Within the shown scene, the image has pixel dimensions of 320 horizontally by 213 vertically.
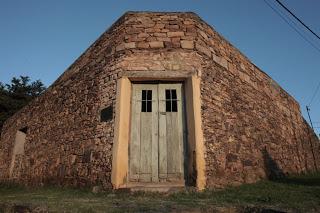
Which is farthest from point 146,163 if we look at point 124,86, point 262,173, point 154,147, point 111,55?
point 262,173

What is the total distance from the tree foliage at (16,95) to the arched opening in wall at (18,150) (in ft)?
25.4

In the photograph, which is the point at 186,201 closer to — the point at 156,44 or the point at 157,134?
the point at 157,134

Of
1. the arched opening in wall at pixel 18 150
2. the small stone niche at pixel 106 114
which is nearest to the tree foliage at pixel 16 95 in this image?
the arched opening in wall at pixel 18 150

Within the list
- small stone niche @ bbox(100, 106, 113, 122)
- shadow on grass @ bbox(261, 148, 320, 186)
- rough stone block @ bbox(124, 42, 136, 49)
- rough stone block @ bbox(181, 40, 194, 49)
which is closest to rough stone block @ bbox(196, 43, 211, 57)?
rough stone block @ bbox(181, 40, 194, 49)

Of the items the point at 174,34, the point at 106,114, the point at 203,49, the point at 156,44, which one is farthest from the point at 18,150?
the point at 203,49

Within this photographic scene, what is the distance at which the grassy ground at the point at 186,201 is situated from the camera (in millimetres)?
3635

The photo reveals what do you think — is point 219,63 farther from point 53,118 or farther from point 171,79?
point 53,118

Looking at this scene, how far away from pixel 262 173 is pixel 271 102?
3302 mm

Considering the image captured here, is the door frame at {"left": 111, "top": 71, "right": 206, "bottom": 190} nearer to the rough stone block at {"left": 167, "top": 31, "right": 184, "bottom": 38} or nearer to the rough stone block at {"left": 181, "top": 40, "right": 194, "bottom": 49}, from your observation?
the rough stone block at {"left": 181, "top": 40, "right": 194, "bottom": 49}

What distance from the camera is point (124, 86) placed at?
6.29 metres

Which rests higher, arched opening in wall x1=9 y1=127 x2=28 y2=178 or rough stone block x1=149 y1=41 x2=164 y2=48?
rough stone block x1=149 y1=41 x2=164 y2=48

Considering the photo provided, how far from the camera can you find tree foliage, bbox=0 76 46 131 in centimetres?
1805

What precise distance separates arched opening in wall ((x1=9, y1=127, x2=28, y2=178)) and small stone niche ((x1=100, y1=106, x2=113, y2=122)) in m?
4.95

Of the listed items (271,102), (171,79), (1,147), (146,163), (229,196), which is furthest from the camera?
(1,147)
